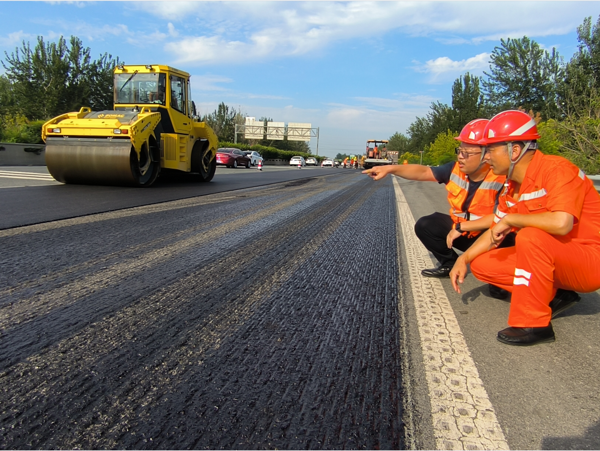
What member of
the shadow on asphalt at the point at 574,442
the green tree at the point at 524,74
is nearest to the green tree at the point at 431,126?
the green tree at the point at 524,74

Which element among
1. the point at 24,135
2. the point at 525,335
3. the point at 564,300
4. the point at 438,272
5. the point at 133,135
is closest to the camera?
the point at 525,335

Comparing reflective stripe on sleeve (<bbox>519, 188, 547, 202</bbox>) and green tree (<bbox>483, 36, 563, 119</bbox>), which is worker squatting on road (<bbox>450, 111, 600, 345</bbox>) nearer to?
reflective stripe on sleeve (<bbox>519, 188, 547, 202</bbox>)

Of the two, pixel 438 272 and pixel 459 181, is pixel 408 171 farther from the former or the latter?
pixel 438 272

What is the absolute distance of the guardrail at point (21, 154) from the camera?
794 inches

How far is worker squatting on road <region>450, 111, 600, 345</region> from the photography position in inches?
96.4

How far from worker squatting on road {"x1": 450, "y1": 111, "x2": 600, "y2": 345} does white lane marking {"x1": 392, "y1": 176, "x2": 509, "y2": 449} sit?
0.29m

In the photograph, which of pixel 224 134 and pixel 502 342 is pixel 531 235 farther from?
pixel 224 134

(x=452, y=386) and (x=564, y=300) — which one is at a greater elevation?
(x=564, y=300)

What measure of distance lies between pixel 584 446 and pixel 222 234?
13.4 ft

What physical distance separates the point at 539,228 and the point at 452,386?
117 centimetres

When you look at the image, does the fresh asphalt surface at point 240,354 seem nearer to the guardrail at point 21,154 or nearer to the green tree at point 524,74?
the guardrail at point 21,154

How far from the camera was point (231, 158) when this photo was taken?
3073 centimetres

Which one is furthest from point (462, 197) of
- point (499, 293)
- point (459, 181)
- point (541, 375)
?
point (541, 375)

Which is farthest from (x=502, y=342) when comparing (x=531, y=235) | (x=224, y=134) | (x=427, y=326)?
(x=224, y=134)
